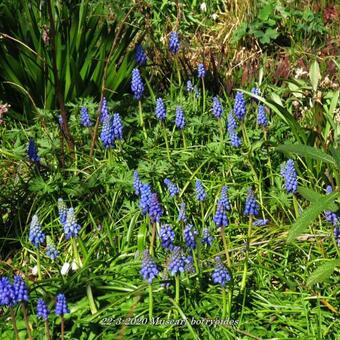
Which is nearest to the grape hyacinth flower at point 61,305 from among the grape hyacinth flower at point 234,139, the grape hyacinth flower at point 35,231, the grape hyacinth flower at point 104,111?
the grape hyacinth flower at point 35,231

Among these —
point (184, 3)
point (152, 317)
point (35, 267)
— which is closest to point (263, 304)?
point (152, 317)

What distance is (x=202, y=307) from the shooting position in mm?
3207

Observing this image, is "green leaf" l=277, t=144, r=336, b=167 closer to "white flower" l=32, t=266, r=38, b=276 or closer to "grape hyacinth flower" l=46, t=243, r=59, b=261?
"grape hyacinth flower" l=46, t=243, r=59, b=261

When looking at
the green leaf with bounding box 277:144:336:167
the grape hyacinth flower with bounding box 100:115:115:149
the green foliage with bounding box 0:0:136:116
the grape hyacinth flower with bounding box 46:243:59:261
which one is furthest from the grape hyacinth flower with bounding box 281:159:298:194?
the green foliage with bounding box 0:0:136:116

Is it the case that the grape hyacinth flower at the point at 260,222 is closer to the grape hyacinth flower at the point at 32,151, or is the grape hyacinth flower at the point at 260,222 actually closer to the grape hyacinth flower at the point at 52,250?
the grape hyacinth flower at the point at 52,250

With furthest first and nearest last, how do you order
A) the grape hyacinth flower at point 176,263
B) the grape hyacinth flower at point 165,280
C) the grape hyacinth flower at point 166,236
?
1. the grape hyacinth flower at point 166,236
2. the grape hyacinth flower at point 165,280
3. the grape hyacinth flower at point 176,263

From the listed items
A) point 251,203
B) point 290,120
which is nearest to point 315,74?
point 290,120

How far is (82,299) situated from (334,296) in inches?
44.5

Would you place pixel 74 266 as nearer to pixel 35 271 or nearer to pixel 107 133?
pixel 35 271

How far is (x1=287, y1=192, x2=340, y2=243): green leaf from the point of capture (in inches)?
125

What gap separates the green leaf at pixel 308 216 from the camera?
3172mm

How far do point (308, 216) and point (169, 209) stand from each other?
0.97 m

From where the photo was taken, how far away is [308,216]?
320 centimetres

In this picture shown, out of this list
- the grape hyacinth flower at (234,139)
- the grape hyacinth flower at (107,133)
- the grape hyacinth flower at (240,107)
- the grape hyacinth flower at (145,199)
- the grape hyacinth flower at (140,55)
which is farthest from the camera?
the grape hyacinth flower at (140,55)
